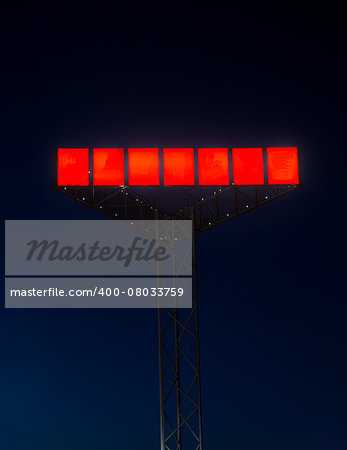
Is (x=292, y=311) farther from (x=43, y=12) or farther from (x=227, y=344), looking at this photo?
(x=43, y=12)

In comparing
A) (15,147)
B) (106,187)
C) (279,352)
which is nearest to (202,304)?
(279,352)

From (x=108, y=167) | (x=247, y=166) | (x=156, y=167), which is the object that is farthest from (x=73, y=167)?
(x=247, y=166)

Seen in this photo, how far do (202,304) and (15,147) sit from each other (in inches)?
202

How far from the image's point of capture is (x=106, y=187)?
1106cm

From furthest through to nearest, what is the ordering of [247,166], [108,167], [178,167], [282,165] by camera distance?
[282,165] < [247,166] < [178,167] < [108,167]

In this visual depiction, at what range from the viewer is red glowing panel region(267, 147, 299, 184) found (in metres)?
11.4

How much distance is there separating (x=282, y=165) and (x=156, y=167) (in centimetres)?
226

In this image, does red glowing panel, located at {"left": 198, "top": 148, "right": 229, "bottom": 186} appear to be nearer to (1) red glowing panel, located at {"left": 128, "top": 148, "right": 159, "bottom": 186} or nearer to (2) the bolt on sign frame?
(2) the bolt on sign frame

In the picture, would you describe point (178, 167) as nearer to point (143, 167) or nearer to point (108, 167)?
point (143, 167)

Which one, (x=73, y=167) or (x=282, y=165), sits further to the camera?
(x=282, y=165)

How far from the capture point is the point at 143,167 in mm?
11078

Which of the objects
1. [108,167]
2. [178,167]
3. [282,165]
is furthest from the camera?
[282,165]

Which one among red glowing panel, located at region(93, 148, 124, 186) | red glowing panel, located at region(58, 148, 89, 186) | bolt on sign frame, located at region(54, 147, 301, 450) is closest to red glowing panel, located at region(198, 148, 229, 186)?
bolt on sign frame, located at region(54, 147, 301, 450)

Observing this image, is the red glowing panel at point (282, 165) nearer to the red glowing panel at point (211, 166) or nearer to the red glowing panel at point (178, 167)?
the red glowing panel at point (211, 166)
